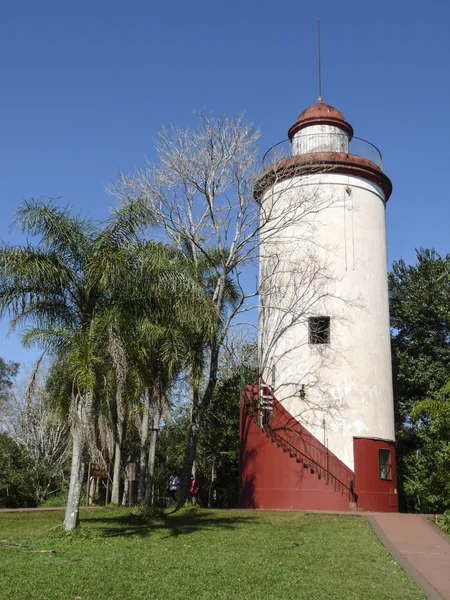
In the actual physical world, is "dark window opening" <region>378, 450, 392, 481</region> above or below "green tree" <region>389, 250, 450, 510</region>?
below

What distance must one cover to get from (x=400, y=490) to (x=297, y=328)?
852cm

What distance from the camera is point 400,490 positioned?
24.6 metres

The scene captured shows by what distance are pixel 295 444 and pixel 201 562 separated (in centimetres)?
1087

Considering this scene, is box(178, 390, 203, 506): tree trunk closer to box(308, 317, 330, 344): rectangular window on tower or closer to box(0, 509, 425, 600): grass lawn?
box(0, 509, 425, 600): grass lawn

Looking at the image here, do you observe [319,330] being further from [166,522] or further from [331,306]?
[166,522]

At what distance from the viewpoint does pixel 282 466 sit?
19.5 metres

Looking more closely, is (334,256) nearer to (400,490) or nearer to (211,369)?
(211,369)

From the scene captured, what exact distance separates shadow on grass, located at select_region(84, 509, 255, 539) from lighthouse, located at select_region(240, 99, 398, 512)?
12.7 ft

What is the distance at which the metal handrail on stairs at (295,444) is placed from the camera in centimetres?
1909

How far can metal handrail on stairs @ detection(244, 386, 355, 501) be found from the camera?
19.1 metres

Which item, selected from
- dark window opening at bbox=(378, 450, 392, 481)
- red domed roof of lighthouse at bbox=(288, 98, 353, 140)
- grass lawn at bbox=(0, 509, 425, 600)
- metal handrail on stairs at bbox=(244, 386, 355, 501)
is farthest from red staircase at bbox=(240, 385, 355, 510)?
red domed roof of lighthouse at bbox=(288, 98, 353, 140)

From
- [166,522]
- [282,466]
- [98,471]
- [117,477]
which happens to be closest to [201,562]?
[166,522]

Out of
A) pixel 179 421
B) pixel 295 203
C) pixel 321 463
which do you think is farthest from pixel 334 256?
pixel 179 421

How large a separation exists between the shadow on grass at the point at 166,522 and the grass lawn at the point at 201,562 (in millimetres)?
39
